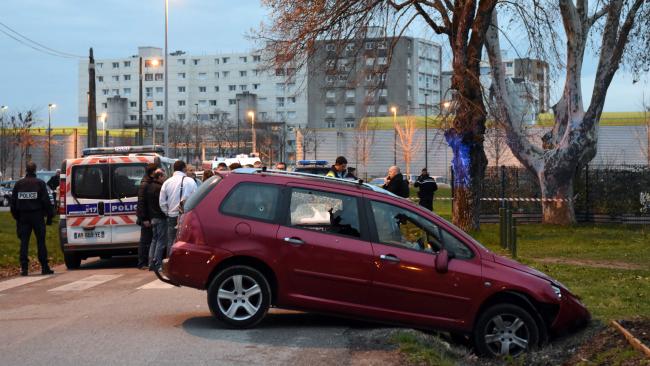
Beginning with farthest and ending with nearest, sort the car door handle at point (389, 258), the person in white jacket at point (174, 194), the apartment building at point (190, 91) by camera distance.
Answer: the apartment building at point (190, 91) → the person in white jacket at point (174, 194) → the car door handle at point (389, 258)

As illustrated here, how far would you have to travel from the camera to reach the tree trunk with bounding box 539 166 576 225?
28.4m

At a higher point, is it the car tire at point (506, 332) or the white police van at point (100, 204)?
the white police van at point (100, 204)

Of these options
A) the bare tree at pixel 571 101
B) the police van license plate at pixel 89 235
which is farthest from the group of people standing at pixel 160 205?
the bare tree at pixel 571 101

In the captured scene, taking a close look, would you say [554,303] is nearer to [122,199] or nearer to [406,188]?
[406,188]

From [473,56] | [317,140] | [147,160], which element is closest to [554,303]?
[147,160]

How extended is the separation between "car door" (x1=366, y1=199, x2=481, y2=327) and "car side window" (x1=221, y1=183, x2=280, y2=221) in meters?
1.10

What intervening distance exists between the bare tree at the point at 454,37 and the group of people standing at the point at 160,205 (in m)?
8.32

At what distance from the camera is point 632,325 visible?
9.05 meters

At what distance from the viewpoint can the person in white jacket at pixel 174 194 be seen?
14.1 m

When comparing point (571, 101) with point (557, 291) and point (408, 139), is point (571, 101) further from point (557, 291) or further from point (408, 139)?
point (408, 139)

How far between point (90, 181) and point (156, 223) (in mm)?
2243

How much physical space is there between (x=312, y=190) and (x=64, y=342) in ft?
9.37

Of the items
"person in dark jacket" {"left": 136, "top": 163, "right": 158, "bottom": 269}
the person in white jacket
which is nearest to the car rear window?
the person in white jacket

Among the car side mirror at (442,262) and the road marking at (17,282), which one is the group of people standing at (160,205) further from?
the car side mirror at (442,262)
